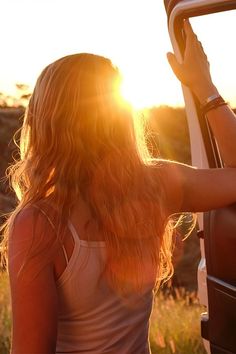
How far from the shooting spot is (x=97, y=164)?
215 centimetres

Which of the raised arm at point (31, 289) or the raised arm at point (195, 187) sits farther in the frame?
the raised arm at point (195, 187)

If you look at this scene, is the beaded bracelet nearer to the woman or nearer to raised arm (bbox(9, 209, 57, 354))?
the woman

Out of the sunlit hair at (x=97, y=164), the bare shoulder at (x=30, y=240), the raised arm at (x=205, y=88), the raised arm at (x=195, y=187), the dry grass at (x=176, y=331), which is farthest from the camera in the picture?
the dry grass at (x=176, y=331)

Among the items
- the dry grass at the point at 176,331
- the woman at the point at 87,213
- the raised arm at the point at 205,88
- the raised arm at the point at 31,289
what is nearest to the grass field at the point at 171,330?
the dry grass at the point at 176,331

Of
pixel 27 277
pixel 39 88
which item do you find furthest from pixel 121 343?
pixel 39 88

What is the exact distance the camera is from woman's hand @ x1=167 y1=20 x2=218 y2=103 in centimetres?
243

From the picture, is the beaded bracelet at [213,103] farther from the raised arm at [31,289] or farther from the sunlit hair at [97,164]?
the raised arm at [31,289]

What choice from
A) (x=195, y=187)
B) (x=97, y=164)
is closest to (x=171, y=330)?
(x=195, y=187)

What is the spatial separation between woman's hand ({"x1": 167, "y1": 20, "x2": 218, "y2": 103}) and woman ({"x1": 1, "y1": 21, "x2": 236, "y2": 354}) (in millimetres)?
277

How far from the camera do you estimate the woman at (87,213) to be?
200 centimetres

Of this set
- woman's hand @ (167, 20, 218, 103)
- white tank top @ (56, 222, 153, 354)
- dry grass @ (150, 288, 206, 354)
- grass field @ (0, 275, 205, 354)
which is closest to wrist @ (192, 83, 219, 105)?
woman's hand @ (167, 20, 218, 103)

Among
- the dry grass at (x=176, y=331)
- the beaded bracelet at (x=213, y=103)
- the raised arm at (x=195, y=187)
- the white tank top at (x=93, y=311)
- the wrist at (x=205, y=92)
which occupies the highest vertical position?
the wrist at (x=205, y=92)

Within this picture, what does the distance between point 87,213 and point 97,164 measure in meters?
0.13

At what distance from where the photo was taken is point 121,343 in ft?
7.08
